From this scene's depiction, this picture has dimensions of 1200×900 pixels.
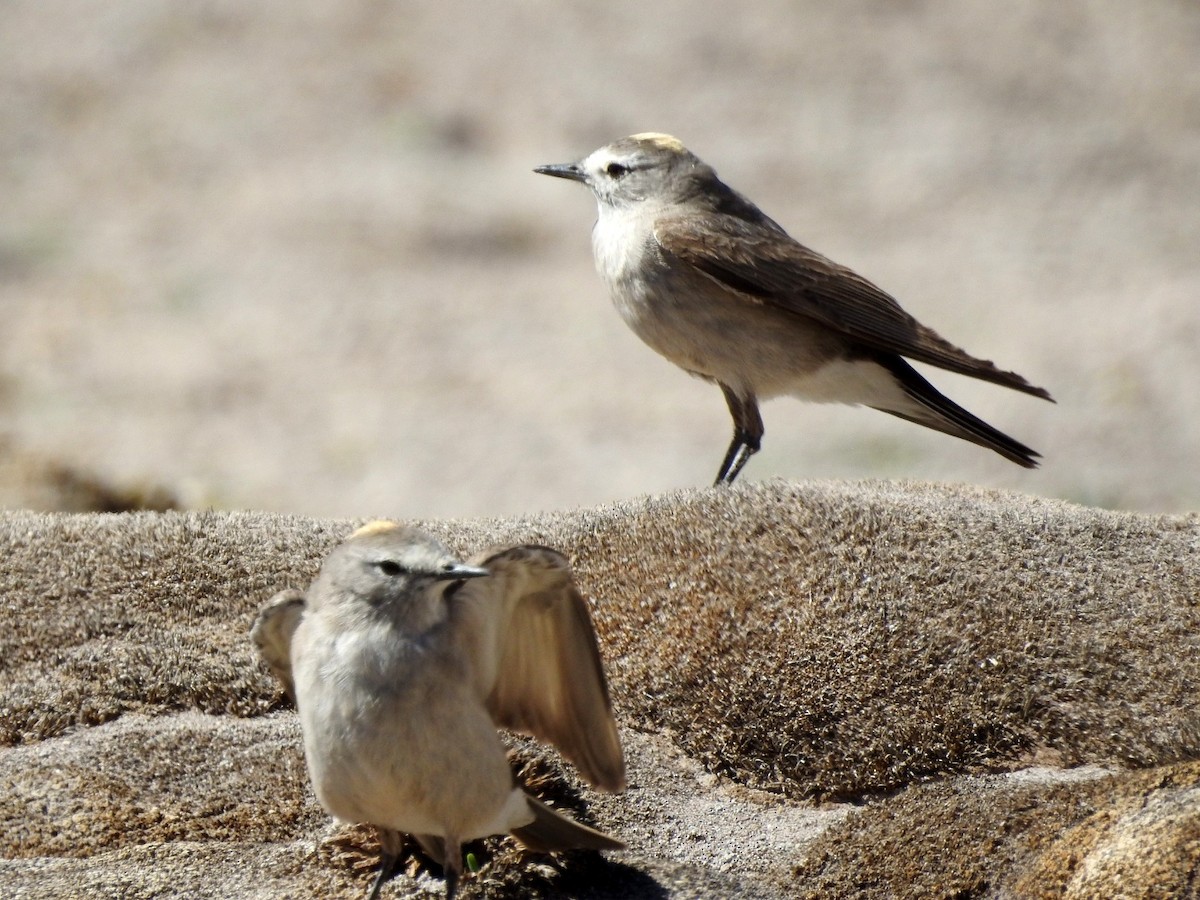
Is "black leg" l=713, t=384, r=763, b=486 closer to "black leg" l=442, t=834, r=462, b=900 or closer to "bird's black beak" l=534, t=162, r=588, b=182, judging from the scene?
"bird's black beak" l=534, t=162, r=588, b=182

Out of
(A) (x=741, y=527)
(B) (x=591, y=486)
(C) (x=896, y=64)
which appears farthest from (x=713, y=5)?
(A) (x=741, y=527)

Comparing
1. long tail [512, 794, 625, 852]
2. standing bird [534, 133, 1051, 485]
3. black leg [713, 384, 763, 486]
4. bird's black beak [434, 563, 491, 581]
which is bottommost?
long tail [512, 794, 625, 852]

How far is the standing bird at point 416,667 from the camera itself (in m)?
3.78

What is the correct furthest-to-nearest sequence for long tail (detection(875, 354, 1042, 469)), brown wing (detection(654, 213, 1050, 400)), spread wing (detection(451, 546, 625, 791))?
long tail (detection(875, 354, 1042, 469)) < brown wing (detection(654, 213, 1050, 400)) < spread wing (detection(451, 546, 625, 791))

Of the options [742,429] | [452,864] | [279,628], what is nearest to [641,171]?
[742,429]

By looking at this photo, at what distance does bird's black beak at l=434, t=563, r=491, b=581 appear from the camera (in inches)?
146

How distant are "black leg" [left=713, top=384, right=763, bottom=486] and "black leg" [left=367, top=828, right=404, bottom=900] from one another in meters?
2.82

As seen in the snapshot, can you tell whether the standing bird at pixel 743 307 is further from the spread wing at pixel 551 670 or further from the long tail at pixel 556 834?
the long tail at pixel 556 834

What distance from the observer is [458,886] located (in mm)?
4426

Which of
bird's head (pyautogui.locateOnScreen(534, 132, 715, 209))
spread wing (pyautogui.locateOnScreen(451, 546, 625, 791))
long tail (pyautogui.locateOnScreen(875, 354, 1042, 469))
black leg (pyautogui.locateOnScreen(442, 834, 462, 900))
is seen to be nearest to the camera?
black leg (pyautogui.locateOnScreen(442, 834, 462, 900))

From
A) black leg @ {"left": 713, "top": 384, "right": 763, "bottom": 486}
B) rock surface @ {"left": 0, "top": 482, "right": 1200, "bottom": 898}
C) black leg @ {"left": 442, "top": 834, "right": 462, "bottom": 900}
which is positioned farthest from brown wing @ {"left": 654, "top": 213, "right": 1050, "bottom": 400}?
black leg @ {"left": 442, "top": 834, "right": 462, "bottom": 900}

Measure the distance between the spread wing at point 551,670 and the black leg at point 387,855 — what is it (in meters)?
0.45

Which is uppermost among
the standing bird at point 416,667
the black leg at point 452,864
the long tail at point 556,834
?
the standing bird at point 416,667

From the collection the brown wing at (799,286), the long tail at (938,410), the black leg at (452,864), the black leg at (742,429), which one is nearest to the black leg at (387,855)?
the black leg at (452,864)
